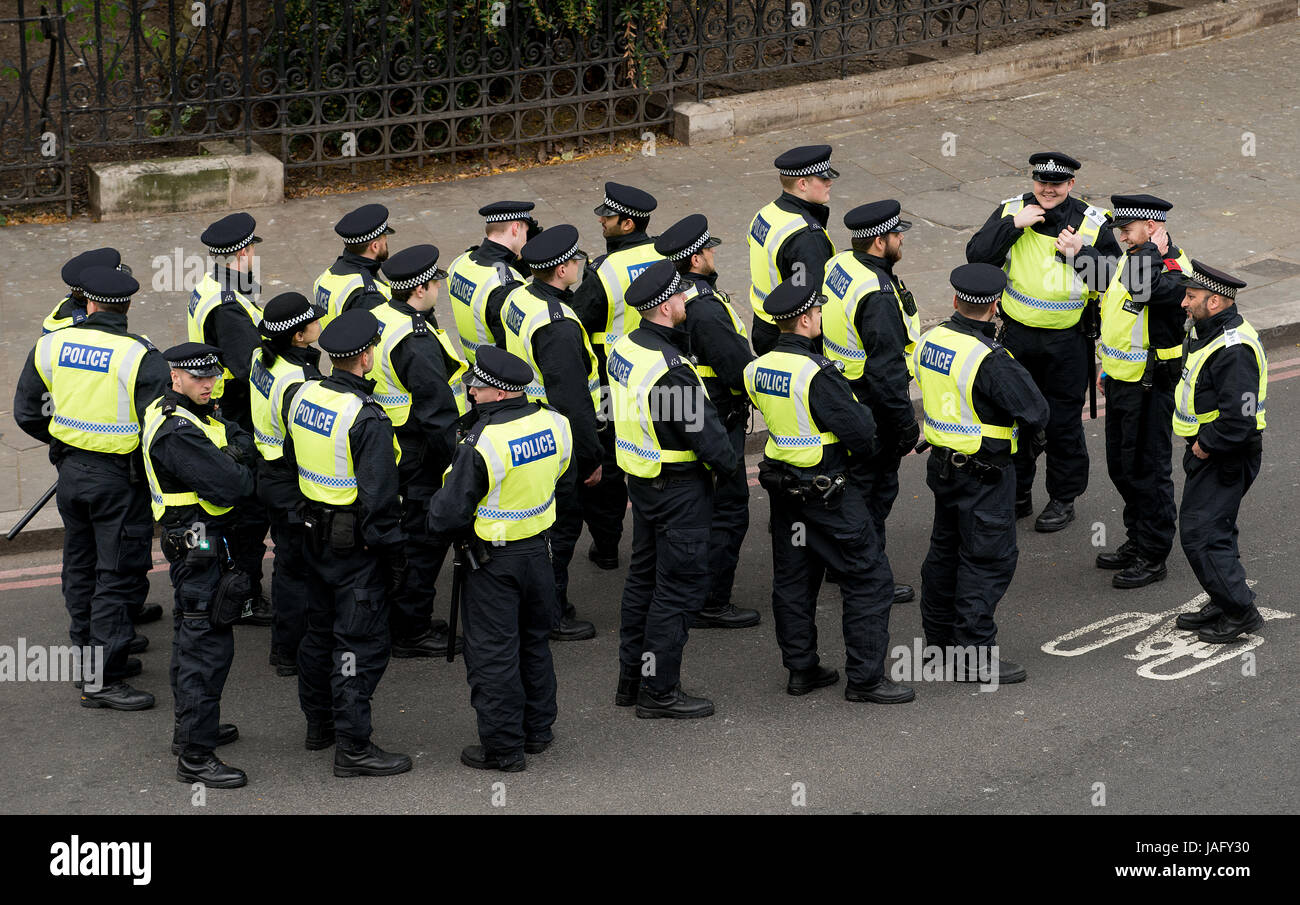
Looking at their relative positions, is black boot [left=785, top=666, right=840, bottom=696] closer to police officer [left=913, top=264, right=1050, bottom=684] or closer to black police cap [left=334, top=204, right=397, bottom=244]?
police officer [left=913, top=264, right=1050, bottom=684]

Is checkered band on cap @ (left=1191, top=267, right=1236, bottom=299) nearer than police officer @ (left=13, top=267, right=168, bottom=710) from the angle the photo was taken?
No

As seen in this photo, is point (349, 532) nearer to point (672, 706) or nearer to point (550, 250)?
point (672, 706)

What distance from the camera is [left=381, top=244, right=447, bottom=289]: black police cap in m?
7.89

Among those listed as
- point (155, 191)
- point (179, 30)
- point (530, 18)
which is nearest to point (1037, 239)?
point (530, 18)

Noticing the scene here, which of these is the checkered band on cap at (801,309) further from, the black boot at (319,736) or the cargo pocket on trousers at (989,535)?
the black boot at (319,736)

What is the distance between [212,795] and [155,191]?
778 centimetres

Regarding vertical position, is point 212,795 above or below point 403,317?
below

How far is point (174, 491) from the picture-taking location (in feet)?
23.1

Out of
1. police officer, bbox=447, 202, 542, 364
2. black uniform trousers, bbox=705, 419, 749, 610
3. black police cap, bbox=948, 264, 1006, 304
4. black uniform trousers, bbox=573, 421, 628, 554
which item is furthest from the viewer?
black uniform trousers, bbox=573, 421, 628, 554

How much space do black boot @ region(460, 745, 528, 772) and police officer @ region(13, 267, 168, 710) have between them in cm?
164

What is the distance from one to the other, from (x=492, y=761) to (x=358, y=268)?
275cm

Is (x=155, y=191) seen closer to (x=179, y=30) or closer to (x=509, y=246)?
(x=179, y=30)

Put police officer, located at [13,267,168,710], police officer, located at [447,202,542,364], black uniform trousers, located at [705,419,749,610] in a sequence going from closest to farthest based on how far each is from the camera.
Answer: police officer, located at [13,267,168,710]
black uniform trousers, located at [705,419,749,610]
police officer, located at [447,202,542,364]

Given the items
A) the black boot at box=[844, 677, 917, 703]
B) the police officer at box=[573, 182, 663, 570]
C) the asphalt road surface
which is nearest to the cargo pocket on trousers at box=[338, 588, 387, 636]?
the asphalt road surface
